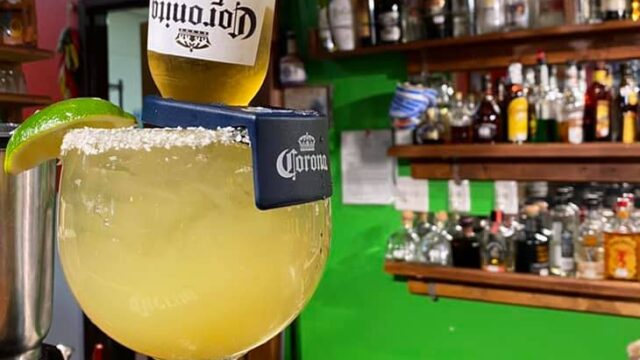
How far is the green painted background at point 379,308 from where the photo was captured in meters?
2.59

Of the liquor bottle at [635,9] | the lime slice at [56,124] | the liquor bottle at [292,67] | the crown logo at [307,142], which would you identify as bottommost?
the crown logo at [307,142]

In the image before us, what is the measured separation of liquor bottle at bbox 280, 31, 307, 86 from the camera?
9.52 ft

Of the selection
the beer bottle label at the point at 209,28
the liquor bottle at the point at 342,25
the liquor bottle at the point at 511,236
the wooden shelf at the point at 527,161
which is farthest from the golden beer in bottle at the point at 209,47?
the liquor bottle at the point at 342,25

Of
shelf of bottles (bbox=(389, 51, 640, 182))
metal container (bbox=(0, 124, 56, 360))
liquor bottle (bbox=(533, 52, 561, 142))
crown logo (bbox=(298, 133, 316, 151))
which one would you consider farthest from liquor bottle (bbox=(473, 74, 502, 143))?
crown logo (bbox=(298, 133, 316, 151))

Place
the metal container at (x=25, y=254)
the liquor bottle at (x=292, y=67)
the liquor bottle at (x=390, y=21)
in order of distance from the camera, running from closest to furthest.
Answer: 1. the metal container at (x=25, y=254)
2. the liquor bottle at (x=390, y=21)
3. the liquor bottle at (x=292, y=67)

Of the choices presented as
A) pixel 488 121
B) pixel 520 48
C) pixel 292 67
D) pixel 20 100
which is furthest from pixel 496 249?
pixel 20 100

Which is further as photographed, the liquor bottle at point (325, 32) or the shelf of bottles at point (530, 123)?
the liquor bottle at point (325, 32)

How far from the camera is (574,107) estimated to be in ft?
7.52

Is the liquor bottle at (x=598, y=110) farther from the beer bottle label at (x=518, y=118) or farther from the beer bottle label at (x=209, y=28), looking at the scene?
the beer bottle label at (x=209, y=28)

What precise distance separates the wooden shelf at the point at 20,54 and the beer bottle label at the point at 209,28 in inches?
98.1

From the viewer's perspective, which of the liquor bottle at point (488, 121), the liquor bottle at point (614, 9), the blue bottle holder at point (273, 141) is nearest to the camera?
the blue bottle holder at point (273, 141)

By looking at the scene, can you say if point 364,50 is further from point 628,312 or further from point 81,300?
point 81,300

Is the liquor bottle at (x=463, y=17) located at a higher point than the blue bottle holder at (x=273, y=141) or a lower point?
higher

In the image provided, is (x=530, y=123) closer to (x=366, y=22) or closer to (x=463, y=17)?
(x=463, y=17)
